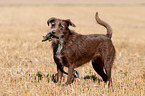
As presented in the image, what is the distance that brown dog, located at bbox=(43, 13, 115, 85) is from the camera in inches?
178

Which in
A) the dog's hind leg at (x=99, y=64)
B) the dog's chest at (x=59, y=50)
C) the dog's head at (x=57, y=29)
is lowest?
the dog's hind leg at (x=99, y=64)

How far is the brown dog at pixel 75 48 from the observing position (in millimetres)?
4509

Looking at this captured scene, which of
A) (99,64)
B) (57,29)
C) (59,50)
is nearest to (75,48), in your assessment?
(59,50)

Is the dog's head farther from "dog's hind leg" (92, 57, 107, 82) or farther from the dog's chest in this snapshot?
"dog's hind leg" (92, 57, 107, 82)

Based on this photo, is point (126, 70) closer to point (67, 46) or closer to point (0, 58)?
point (67, 46)

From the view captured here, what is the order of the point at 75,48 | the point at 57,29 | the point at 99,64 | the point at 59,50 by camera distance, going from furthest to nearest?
the point at 99,64 → the point at 75,48 → the point at 59,50 → the point at 57,29

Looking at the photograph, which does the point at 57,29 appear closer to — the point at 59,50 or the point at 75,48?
the point at 59,50

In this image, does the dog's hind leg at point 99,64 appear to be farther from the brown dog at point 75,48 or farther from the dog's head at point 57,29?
the dog's head at point 57,29

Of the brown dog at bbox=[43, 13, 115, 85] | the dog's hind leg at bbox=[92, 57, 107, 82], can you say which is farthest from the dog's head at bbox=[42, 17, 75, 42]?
the dog's hind leg at bbox=[92, 57, 107, 82]

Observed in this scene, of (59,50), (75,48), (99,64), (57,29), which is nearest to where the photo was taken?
(57,29)

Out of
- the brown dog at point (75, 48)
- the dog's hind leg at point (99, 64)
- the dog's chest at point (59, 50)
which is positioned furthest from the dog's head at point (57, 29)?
the dog's hind leg at point (99, 64)

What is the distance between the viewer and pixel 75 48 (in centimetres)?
479

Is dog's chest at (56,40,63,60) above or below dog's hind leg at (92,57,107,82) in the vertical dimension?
above

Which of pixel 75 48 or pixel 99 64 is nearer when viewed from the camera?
pixel 75 48
